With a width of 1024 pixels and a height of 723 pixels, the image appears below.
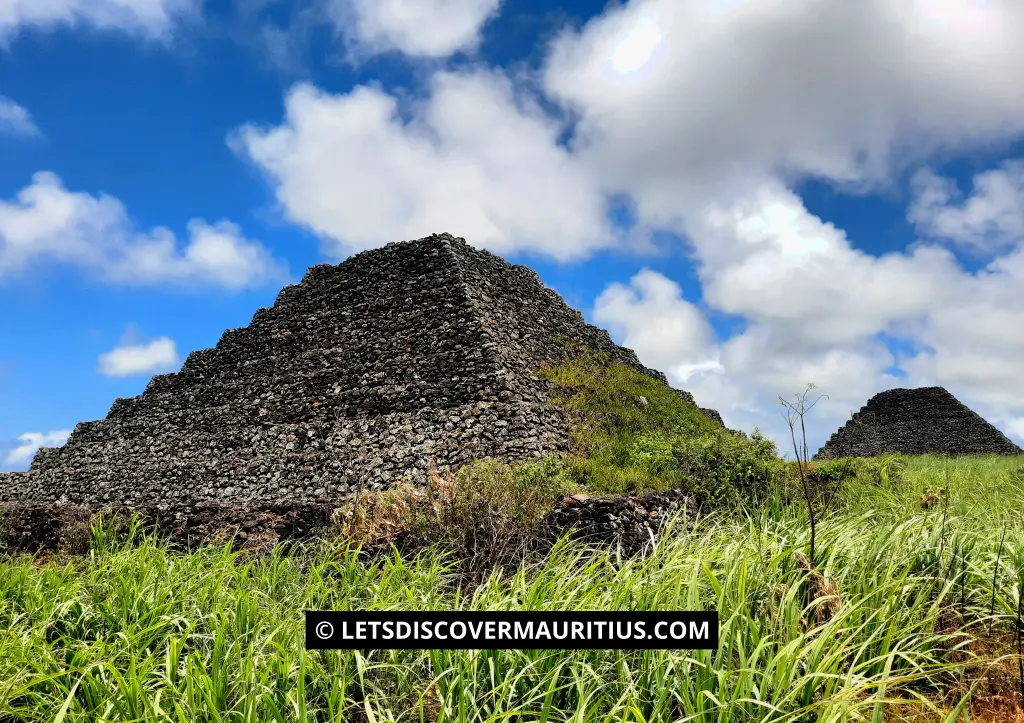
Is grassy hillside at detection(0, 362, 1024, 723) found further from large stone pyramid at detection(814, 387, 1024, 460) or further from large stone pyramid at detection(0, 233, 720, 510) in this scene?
large stone pyramid at detection(814, 387, 1024, 460)

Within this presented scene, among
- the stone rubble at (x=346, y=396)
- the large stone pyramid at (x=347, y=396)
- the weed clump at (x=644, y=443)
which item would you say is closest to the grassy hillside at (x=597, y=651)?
the weed clump at (x=644, y=443)

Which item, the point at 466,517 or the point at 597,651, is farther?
the point at 466,517

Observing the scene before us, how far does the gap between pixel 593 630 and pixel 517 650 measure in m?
0.50

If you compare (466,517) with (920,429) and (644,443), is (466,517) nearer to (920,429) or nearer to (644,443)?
(644,443)

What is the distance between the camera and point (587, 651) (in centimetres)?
396

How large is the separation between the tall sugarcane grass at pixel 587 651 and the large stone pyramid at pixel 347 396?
893cm

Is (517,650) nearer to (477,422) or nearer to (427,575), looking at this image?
(427,575)

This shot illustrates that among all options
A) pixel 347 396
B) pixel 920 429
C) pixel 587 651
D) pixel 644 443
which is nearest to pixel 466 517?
pixel 587 651

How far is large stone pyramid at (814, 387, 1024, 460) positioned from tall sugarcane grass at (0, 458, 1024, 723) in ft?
122

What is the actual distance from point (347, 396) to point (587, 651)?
51.2 ft

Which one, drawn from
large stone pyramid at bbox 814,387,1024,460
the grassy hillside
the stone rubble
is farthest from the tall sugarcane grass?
large stone pyramid at bbox 814,387,1024,460

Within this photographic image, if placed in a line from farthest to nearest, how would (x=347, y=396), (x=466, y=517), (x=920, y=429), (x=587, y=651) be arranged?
1. (x=920, y=429)
2. (x=347, y=396)
3. (x=466, y=517)
4. (x=587, y=651)

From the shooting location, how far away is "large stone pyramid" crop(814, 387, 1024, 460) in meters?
38.8

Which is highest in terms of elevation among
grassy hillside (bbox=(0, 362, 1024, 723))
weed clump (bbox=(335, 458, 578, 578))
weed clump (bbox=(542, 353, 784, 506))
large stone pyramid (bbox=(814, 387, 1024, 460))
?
large stone pyramid (bbox=(814, 387, 1024, 460))
